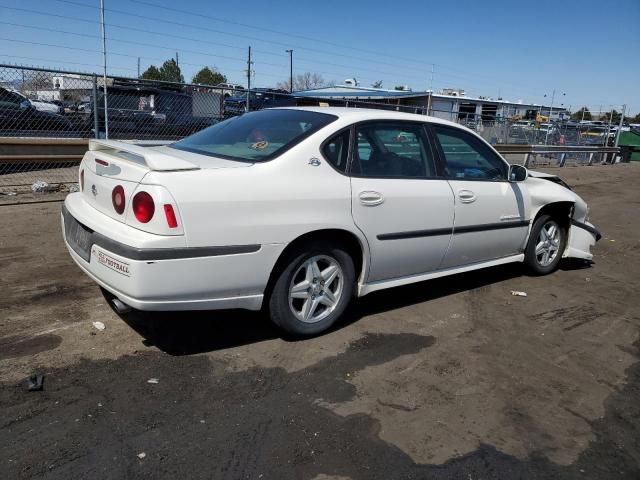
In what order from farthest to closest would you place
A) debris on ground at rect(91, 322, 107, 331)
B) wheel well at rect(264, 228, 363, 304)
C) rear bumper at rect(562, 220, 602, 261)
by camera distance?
rear bumper at rect(562, 220, 602, 261) < debris on ground at rect(91, 322, 107, 331) < wheel well at rect(264, 228, 363, 304)

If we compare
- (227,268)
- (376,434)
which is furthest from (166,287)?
(376,434)

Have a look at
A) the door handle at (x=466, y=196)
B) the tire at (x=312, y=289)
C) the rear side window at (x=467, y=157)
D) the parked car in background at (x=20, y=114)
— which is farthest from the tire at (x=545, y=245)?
the parked car in background at (x=20, y=114)

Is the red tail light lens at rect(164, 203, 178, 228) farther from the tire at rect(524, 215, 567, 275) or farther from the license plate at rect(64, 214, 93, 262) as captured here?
the tire at rect(524, 215, 567, 275)

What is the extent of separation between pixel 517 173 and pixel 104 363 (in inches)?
151

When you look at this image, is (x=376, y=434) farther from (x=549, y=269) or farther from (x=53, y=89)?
(x=53, y=89)

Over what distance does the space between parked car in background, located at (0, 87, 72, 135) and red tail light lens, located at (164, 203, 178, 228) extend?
6.74 m

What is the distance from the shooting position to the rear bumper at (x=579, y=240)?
6.00 meters

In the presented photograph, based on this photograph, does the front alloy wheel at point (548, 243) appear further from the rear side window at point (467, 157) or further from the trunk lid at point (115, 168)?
the trunk lid at point (115, 168)

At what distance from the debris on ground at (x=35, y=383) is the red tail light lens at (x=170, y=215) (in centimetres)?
114

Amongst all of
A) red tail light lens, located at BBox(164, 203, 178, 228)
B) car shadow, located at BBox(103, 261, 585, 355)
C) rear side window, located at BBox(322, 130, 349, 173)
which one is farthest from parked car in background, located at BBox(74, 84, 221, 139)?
red tail light lens, located at BBox(164, 203, 178, 228)

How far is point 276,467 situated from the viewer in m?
2.55

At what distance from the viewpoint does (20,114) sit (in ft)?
29.4

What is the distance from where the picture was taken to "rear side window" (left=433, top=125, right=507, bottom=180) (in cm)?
467

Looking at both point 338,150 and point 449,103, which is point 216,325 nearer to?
point 338,150
